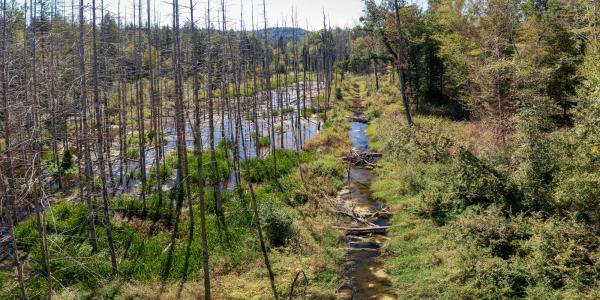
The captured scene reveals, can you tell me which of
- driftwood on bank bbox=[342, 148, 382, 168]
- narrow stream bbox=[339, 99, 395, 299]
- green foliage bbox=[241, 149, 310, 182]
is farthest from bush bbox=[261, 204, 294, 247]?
driftwood on bank bbox=[342, 148, 382, 168]

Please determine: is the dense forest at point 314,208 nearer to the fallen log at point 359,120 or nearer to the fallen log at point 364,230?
the fallen log at point 364,230

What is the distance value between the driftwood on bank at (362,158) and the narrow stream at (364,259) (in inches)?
144

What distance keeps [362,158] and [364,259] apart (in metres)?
14.1

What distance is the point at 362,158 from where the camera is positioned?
28.8 metres

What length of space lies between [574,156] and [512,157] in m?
3.46

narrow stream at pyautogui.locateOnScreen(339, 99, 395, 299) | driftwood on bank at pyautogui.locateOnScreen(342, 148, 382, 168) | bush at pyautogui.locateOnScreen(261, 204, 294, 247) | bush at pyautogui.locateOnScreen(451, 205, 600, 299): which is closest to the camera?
bush at pyautogui.locateOnScreen(451, 205, 600, 299)

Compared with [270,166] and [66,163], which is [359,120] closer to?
[270,166]

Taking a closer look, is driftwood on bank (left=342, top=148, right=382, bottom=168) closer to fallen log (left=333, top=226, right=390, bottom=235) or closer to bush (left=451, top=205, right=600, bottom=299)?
fallen log (left=333, top=226, right=390, bottom=235)

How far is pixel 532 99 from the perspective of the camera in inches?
642

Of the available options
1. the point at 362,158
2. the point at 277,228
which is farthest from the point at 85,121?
the point at 362,158

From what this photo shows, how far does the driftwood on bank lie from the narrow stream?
3647 mm

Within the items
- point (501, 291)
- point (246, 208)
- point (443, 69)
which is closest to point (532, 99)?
point (501, 291)

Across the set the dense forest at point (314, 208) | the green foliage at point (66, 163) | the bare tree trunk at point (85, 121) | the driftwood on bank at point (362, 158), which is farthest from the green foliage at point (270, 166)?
the green foliage at point (66, 163)

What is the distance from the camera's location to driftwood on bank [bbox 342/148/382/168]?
27859 millimetres
